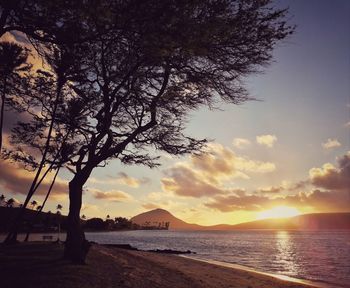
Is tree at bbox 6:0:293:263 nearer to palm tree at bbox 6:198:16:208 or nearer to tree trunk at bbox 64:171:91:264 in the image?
tree trunk at bbox 64:171:91:264

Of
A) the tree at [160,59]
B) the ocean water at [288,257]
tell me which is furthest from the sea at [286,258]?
the tree at [160,59]

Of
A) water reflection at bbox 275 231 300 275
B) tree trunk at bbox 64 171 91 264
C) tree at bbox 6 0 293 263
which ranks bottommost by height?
water reflection at bbox 275 231 300 275

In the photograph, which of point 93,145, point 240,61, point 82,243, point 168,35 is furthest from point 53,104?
point 168,35

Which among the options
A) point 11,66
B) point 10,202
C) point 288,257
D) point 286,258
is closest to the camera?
point 11,66

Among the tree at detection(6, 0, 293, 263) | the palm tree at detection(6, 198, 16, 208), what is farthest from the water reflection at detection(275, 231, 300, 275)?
the palm tree at detection(6, 198, 16, 208)

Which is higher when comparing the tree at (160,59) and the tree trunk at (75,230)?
the tree at (160,59)

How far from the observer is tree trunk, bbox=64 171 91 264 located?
13.8m

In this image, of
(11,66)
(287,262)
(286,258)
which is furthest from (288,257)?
(11,66)

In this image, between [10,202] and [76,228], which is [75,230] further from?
[10,202]

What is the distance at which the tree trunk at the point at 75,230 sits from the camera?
45.3ft

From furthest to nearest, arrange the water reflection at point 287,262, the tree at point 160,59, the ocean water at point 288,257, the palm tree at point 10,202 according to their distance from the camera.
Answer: the palm tree at point 10,202
the water reflection at point 287,262
the ocean water at point 288,257
the tree at point 160,59

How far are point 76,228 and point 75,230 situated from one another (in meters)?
0.08

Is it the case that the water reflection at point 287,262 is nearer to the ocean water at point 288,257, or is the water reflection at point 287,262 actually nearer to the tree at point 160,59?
the ocean water at point 288,257

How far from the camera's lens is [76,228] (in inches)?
555
